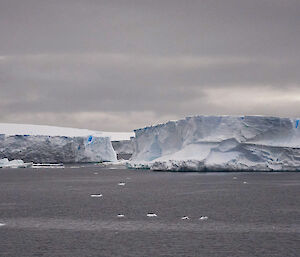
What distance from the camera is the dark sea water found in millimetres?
11664

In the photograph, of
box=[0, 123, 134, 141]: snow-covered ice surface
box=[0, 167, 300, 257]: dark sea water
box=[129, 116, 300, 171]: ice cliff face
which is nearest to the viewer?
box=[0, 167, 300, 257]: dark sea water

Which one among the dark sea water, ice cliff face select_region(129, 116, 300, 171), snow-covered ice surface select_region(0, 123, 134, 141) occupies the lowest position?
the dark sea water

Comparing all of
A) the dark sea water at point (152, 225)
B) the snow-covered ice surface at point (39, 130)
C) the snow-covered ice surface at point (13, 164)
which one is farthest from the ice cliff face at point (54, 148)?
the dark sea water at point (152, 225)

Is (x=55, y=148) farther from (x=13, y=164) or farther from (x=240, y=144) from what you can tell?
(x=240, y=144)

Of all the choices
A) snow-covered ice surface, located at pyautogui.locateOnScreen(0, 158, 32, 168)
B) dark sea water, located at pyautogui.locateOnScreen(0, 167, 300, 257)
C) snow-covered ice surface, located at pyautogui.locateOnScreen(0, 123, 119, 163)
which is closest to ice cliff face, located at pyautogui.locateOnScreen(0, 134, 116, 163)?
snow-covered ice surface, located at pyautogui.locateOnScreen(0, 123, 119, 163)

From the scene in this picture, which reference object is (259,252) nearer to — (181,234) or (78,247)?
(181,234)

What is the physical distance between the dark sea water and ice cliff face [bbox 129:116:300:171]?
11.6m

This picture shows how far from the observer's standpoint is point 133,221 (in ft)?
52.1

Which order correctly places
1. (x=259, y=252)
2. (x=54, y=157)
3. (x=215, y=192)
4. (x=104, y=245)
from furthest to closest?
1. (x=54, y=157)
2. (x=215, y=192)
3. (x=104, y=245)
4. (x=259, y=252)

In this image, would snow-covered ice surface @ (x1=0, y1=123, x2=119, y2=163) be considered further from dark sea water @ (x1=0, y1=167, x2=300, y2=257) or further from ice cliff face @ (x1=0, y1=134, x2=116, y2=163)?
dark sea water @ (x1=0, y1=167, x2=300, y2=257)

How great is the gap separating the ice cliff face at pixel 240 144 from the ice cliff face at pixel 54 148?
83.1ft

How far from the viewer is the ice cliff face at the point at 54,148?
58.5m

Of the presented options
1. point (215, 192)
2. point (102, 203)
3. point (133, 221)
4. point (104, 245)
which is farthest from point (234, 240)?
point (215, 192)

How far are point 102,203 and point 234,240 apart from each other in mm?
9280
